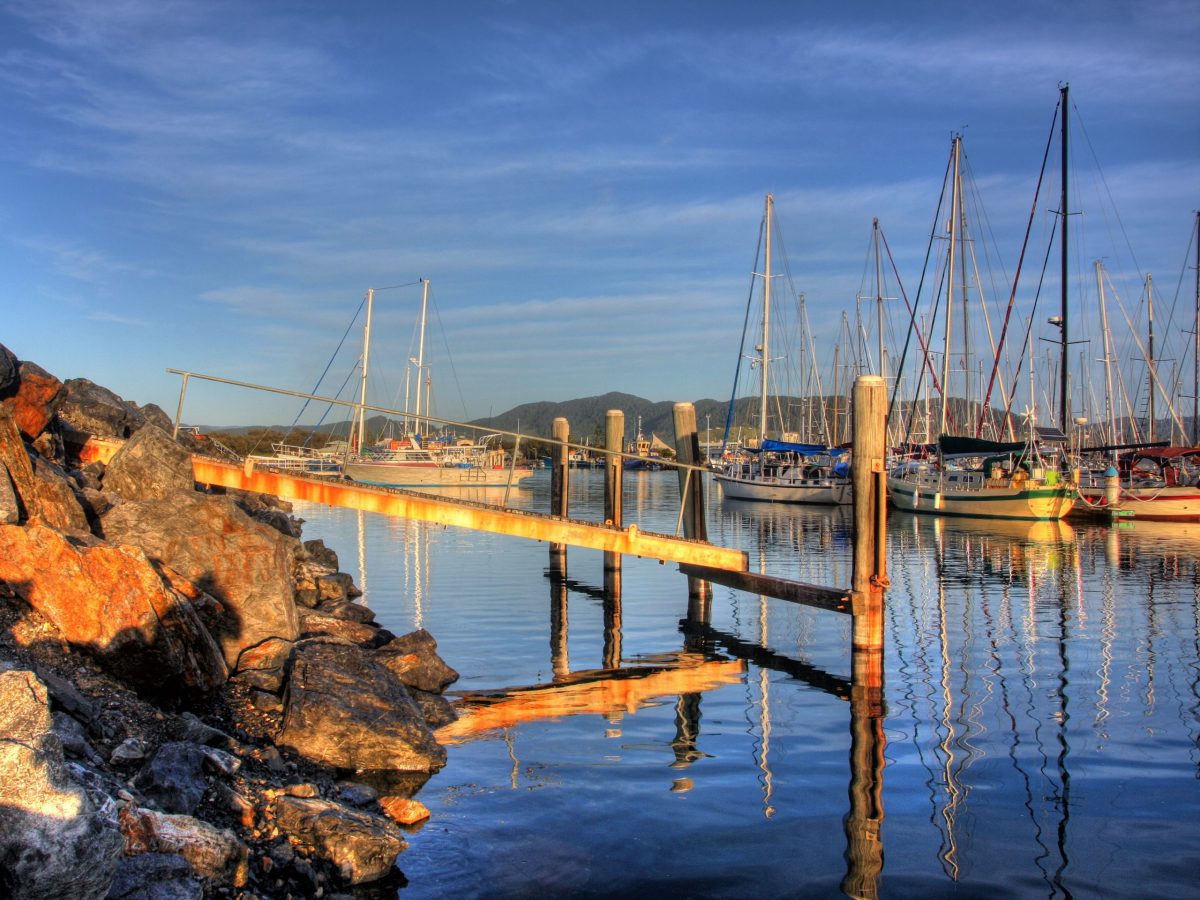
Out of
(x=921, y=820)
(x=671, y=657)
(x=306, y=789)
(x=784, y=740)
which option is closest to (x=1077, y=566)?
(x=671, y=657)

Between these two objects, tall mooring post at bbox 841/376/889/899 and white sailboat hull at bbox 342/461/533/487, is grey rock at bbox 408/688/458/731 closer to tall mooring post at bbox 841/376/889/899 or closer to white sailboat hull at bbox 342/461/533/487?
tall mooring post at bbox 841/376/889/899

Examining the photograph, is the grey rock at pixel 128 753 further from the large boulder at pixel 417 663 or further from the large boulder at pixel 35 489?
the large boulder at pixel 417 663

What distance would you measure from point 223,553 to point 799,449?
→ 183ft

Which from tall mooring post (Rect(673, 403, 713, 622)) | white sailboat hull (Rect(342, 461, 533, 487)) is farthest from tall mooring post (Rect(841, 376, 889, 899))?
white sailboat hull (Rect(342, 461, 533, 487))

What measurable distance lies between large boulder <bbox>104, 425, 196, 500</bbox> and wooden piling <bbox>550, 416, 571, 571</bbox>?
8.83 meters

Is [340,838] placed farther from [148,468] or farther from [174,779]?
[148,468]

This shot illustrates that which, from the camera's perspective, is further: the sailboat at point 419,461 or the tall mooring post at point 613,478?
the sailboat at point 419,461

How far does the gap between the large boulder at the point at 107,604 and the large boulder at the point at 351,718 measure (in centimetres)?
101

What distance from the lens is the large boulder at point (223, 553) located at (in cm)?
1176

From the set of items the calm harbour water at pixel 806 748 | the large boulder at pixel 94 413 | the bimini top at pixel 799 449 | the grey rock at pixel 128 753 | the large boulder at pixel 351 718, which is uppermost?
the large boulder at pixel 94 413

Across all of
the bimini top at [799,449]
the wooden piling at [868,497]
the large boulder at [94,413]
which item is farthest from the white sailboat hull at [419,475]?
the wooden piling at [868,497]

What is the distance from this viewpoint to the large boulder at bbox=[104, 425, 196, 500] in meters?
14.8

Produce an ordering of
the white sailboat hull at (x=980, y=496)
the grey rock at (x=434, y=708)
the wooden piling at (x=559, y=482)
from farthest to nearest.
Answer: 1. the white sailboat hull at (x=980, y=496)
2. the wooden piling at (x=559, y=482)
3. the grey rock at (x=434, y=708)

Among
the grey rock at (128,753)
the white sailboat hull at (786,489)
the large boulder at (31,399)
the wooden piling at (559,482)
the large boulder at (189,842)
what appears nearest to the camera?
the large boulder at (189,842)
